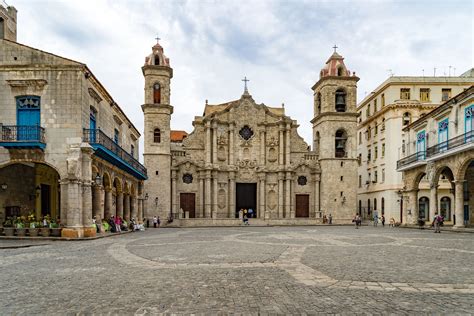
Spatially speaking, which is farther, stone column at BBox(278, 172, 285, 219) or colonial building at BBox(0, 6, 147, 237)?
stone column at BBox(278, 172, 285, 219)

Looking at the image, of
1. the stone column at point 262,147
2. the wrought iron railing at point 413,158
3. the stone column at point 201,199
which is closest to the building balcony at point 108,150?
the stone column at point 201,199

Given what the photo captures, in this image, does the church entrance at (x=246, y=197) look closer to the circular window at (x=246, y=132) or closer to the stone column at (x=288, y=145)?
the stone column at (x=288, y=145)

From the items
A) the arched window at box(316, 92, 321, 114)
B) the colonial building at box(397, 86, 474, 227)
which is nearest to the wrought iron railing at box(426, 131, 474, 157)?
the colonial building at box(397, 86, 474, 227)

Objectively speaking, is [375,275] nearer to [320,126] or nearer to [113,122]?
[113,122]

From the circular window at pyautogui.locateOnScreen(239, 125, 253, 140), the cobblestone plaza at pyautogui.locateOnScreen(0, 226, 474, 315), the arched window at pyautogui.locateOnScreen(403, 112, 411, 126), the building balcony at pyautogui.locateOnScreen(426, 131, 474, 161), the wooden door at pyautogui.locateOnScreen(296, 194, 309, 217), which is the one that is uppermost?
→ the arched window at pyautogui.locateOnScreen(403, 112, 411, 126)

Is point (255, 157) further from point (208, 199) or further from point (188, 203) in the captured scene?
point (188, 203)

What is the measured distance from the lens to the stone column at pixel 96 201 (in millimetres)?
22125

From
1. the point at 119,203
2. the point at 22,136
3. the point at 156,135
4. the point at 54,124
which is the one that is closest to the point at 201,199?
the point at 156,135

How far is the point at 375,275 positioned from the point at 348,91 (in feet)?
120

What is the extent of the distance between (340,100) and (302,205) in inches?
473

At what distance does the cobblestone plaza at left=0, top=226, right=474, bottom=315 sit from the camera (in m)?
6.52

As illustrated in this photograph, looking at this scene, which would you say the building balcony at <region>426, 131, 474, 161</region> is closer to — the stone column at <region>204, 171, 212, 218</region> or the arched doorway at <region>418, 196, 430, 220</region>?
the arched doorway at <region>418, 196, 430, 220</region>

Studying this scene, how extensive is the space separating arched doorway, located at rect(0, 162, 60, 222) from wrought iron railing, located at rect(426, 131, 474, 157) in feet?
80.6

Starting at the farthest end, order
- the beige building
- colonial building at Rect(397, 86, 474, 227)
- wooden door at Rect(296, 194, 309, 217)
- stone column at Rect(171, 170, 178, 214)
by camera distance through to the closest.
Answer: wooden door at Rect(296, 194, 309, 217) → the beige building → stone column at Rect(171, 170, 178, 214) → colonial building at Rect(397, 86, 474, 227)
